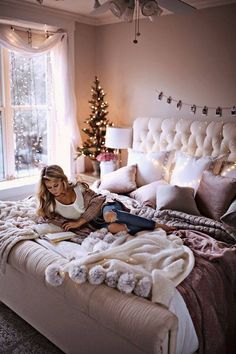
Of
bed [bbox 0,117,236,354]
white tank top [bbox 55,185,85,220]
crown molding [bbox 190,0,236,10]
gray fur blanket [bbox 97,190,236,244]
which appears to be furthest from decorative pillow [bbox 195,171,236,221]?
crown molding [bbox 190,0,236,10]

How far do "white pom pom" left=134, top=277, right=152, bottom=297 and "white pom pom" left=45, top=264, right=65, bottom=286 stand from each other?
1.43 ft

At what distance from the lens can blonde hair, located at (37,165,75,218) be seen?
247cm

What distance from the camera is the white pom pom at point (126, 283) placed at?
1715mm

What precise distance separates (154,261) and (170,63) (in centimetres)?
274

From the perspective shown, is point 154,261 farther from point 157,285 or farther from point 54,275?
point 54,275

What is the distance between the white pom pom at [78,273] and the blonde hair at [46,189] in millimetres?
786

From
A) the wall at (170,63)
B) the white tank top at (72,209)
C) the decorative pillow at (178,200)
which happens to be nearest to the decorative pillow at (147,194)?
the decorative pillow at (178,200)

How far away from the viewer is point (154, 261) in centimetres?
197

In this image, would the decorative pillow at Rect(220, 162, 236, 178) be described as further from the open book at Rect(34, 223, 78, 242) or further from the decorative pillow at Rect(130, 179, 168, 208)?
the open book at Rect(34, 223, 78, 242)

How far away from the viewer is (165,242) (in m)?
2.19

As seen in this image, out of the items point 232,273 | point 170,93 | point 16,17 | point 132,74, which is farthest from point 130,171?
point 16,17

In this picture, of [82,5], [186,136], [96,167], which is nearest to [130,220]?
[186,136]

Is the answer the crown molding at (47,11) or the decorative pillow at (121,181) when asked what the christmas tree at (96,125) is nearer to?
the crown molding at (47,11)

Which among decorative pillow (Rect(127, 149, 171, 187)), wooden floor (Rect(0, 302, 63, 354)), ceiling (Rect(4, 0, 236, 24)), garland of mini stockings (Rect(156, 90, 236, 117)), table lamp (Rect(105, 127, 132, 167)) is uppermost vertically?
ceiling (Rect(4, 0, 236, 24))
